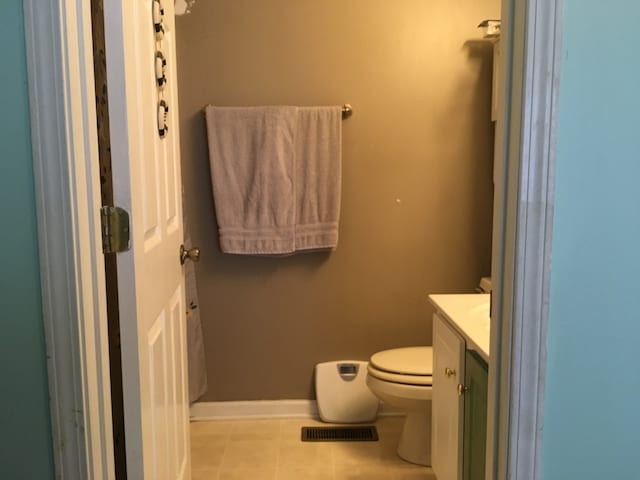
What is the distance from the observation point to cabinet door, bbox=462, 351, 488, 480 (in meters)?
1.66

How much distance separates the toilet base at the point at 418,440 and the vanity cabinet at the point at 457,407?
35cm

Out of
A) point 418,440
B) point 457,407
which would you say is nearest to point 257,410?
point 418,440

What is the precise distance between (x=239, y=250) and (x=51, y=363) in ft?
5.98

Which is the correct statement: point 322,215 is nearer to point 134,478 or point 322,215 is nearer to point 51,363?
point 134,478

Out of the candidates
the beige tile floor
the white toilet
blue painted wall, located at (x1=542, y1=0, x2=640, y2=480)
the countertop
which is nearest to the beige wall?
the beige tile floor

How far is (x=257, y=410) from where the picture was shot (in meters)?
3.13

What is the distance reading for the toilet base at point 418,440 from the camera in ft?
8.73

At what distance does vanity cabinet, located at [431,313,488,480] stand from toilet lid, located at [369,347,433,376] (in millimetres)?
324

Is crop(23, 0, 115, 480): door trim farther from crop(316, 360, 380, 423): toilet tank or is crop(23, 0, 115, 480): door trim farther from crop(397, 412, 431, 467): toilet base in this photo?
crop(316, 360, 380, 423): toilet tank

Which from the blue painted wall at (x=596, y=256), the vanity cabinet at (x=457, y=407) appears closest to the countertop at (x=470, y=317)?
the vanity cabinet at (x=457, y=407)

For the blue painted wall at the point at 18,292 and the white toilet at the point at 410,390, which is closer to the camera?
the blue painted wall at the point at 18,292

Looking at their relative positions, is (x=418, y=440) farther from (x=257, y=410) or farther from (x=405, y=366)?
(x=257, y=410)

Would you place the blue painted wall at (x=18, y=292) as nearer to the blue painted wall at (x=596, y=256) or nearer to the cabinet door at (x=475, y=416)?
the blue painted wall at (x=596, y=256)

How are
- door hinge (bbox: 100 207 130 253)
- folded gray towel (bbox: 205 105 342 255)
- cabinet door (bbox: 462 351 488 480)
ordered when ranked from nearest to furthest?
1. door hinge (bbox: 100 207 130 253)
2. cabinet door (bbox: 462 351 488 480)
3. folded gray towel (bbox: 205 105 342 255)
